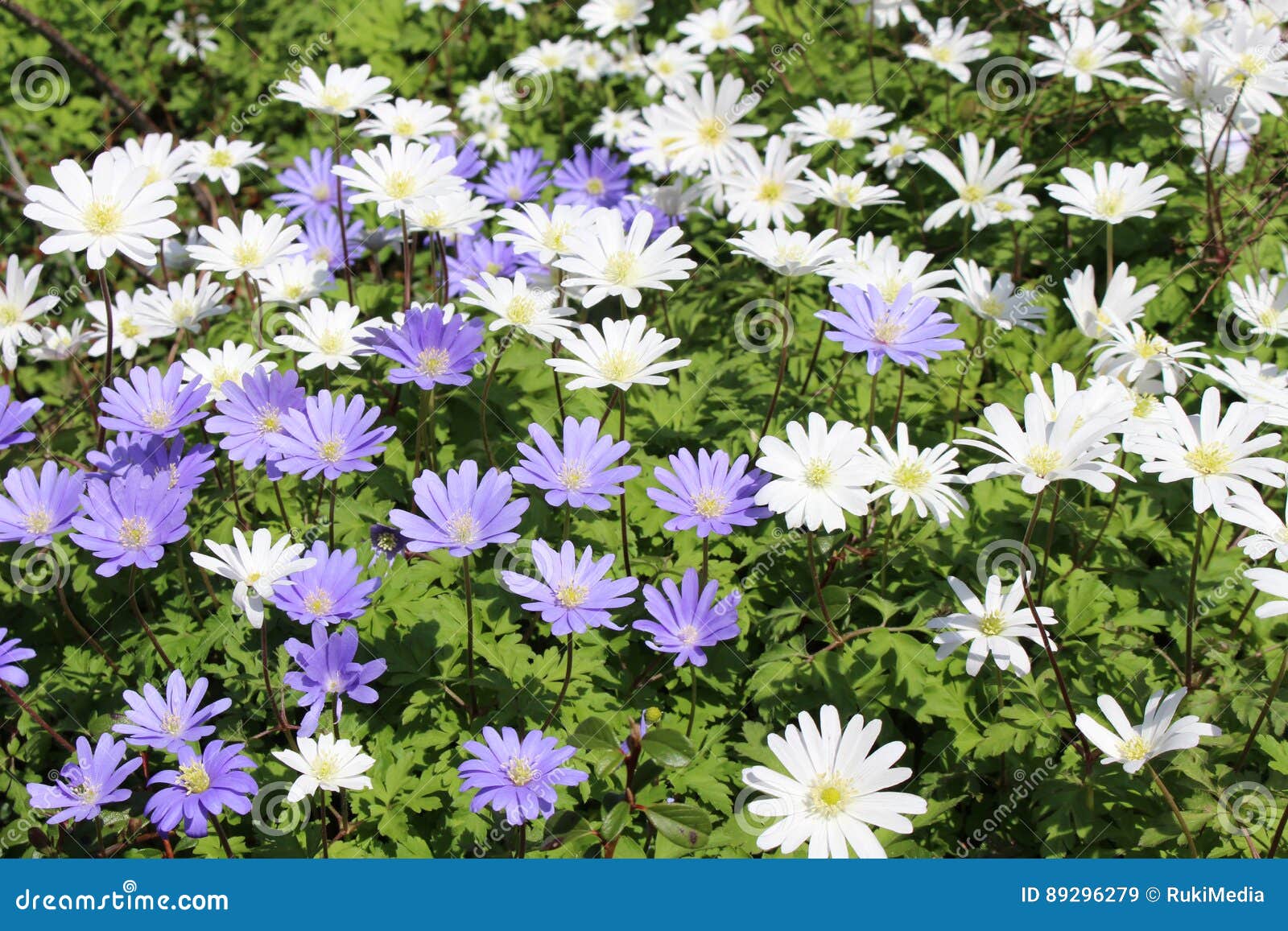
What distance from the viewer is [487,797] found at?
2773 millimetres

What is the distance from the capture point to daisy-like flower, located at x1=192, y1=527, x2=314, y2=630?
3.10 meters

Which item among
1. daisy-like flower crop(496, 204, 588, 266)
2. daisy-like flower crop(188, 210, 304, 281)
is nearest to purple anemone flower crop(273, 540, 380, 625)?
daisy-like flower crop(188, 210, 304, 281)

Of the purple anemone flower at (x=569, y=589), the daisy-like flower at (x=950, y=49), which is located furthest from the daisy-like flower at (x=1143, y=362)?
the daisy-like flower at (x=950, y=49)

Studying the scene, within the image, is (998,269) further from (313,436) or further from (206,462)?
(206,462)

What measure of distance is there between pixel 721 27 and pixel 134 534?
150 inches

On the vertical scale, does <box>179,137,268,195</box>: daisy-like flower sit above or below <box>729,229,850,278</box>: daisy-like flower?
above

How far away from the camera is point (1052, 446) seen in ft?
10.1

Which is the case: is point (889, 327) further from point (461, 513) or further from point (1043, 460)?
point (461, 513)

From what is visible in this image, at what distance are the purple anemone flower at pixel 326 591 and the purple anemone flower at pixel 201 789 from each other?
0.42 meters

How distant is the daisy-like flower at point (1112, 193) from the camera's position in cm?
407

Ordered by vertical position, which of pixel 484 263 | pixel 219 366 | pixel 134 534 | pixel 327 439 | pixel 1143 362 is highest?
pixel 484 263

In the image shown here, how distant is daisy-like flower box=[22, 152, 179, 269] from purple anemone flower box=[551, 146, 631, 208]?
2.14 meters

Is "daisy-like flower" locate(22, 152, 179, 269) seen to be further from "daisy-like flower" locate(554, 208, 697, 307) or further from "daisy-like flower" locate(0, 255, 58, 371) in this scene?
"daisy-like flower" locate(554, 208, 697, 307)

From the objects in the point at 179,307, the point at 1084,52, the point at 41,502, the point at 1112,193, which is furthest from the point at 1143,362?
the point at 41,502
